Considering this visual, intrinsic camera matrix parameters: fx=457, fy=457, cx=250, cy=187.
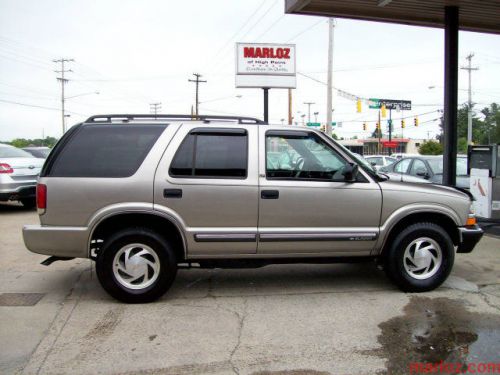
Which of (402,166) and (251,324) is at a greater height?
(402,166)

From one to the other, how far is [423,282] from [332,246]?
1.10 metres

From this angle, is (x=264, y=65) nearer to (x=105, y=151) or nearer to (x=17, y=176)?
(x=17, y=176)

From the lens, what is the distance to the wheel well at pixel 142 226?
4613mm

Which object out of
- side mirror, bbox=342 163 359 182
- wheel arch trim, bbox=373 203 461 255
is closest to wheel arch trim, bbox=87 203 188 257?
side mirror, bbox=342 163 359 182

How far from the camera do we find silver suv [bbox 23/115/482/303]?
Answer: 453 centimetres

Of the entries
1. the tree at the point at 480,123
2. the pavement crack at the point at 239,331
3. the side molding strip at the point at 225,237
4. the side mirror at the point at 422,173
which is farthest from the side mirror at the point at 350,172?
Answer: the tree at the point at 480,123

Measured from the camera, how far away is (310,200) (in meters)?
4.70

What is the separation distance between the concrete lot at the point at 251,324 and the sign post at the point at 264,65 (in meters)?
16.7

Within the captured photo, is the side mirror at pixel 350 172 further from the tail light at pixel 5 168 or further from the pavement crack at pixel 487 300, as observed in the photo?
the tail light at pixel 5 168

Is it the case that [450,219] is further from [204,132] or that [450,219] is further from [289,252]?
[204,132]

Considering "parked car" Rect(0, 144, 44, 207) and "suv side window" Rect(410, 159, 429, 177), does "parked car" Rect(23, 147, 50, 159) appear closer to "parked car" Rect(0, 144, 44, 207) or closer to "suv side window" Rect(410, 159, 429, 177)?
"parked car" Rect(0, 144, 44, 207)

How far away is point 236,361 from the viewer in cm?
350

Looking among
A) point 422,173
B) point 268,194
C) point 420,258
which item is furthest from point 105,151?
point 422,173

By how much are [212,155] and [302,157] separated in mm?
963
